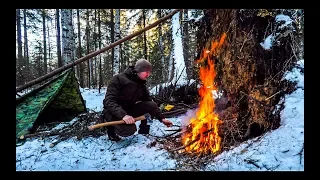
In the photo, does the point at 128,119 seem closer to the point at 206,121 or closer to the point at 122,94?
the point at 122,94

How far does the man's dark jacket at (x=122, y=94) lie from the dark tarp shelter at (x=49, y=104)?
40.9 inches

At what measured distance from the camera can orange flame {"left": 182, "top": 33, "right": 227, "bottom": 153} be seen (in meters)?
3.42

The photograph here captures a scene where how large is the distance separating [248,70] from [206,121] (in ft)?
2.64

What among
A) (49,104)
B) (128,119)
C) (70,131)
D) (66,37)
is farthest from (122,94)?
(66,37)

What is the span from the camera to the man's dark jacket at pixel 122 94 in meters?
3.48

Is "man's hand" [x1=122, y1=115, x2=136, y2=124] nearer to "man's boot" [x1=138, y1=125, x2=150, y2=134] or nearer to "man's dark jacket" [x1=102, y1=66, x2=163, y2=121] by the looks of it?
"man's dark jacket" [x1=102, y1=66, x2=163, y2=121]

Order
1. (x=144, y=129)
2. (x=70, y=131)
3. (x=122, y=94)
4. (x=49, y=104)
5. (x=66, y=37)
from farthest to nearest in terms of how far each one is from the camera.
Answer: (x=66, y=37)
(x=49, y=104)
(x=70, y=131)
(x=144, y=129)
(x=122, y=94)

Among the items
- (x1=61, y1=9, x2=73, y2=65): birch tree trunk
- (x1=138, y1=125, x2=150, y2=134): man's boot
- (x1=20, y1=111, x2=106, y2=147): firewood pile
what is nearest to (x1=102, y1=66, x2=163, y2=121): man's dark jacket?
(x1=138, y1=125, x2=150, y2=134): man's boot

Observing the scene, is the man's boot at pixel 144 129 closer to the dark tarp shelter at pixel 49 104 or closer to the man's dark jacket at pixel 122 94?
the man's dark jacket at pixel 122 94

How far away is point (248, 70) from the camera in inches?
130

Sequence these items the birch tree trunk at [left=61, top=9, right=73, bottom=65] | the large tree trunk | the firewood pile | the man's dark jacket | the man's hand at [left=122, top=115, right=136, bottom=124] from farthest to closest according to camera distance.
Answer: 1. the birch tree trunk at [left=61, top=9, right=73, bottom=65]
2. the firewood pile
3. the man's dark jacket
4. the man's hand at [left=122, top=115, right=136, bottom=124]
5. the large tree trunk

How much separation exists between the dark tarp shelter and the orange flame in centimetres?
204
